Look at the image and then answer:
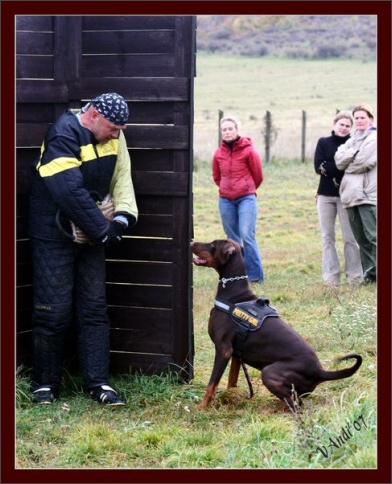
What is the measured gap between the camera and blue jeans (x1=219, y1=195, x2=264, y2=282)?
37.2ft

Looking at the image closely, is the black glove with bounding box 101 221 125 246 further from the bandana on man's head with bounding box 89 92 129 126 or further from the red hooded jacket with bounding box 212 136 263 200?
the red hooded jacket with bounding box 212 136 263 200

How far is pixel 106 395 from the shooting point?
260 inches

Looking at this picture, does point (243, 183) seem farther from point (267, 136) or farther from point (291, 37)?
point (291, 37)

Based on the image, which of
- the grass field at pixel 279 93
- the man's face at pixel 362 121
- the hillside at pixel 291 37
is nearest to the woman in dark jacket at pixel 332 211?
the man's face at pixel 362 121

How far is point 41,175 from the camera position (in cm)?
626

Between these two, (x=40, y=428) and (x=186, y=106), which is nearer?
(x=40, y=428)

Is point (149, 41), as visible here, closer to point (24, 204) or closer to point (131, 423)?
point (24, 204)

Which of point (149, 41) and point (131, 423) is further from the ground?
point (149, 41)

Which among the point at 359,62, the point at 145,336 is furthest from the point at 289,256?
the point at 359,62

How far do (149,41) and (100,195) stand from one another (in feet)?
3.88

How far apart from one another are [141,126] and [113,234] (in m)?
0.90

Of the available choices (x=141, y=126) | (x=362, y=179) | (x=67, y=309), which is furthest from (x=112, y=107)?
(x=362, y=179)

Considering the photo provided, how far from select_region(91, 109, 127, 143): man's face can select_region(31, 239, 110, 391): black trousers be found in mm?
777

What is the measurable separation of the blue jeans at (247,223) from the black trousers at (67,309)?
475 centimetres
